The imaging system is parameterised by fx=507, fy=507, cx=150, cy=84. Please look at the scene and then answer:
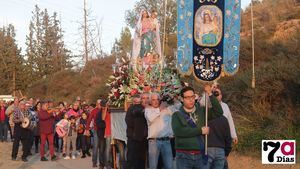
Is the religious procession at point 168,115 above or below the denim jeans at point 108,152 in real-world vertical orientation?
above

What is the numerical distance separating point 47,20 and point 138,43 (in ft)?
189

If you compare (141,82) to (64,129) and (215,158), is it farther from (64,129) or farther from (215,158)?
(215,158)

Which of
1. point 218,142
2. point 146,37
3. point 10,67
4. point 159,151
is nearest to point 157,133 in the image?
point 159,151

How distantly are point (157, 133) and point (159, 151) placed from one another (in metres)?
0.39

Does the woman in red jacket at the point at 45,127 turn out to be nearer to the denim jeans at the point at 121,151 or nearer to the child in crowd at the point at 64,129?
the child in crowd at the point at 64,129

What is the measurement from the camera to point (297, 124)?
44.8 ft

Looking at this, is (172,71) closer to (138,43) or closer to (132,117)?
(138,43)

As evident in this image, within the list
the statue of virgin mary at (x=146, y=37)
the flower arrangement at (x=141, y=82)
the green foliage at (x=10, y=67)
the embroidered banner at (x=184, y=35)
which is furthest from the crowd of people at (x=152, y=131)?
the green foliage at (x=10, y=67)

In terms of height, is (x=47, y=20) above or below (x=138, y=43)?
above

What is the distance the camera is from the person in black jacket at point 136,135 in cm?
1062

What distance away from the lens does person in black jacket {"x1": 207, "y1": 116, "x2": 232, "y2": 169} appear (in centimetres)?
778

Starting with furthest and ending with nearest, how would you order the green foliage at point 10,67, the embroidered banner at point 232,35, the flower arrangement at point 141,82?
1. the green foliage at point 10,67
2. the embroidered banner at point 232,35
3. the flower arrangement at point 141,82

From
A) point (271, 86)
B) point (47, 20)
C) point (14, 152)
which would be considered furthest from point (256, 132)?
point (47, 20)

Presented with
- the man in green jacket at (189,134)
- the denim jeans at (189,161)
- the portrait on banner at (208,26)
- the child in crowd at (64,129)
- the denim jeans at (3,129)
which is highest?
the portrait on banner at (208,26)
